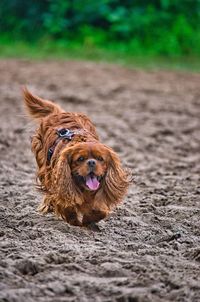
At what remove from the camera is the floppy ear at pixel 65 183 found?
5551 millimetres

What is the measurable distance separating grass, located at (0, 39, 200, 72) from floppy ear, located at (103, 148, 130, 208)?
9.82m

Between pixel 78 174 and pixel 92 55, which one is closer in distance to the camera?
pixel 78 174

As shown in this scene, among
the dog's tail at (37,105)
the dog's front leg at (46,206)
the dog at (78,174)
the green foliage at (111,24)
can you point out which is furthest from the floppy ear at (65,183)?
the green foliage at (111,24)

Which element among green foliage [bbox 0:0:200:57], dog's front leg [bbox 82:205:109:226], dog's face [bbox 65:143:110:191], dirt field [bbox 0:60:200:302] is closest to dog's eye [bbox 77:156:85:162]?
dog's face [bbox 65:143:110:191]

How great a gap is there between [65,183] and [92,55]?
11416mm

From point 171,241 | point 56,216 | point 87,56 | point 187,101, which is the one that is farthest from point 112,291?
point 87,56

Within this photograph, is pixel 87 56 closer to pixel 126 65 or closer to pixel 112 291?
pixel 126 65

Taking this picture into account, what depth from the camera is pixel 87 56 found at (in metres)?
16.7

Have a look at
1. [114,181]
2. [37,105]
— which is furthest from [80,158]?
[37,105]

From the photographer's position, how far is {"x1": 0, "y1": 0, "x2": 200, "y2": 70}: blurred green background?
16.9 metres

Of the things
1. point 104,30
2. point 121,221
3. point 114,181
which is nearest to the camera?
point 114,181

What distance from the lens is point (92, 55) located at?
16.8 metres

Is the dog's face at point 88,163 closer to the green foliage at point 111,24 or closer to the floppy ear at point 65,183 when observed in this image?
the floppy ear at point 65,183

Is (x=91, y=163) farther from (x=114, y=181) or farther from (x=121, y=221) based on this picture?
(x=121, y=221)
